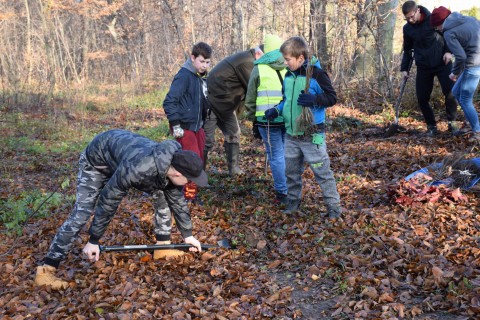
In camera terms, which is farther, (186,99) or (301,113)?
(186,99)

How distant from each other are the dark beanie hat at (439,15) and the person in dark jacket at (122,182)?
5.44 metres

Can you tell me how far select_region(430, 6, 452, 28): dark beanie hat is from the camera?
7113mm

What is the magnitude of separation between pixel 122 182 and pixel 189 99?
2393 millimetres

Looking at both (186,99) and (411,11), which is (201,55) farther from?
(411,11)

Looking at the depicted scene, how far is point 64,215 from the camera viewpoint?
19.8ft

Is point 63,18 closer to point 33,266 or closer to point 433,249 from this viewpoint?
point 33,266

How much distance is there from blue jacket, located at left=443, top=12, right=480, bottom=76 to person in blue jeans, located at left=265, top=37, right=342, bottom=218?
3105 millimetres

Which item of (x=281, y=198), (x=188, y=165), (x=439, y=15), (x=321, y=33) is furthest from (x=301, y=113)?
(x=321, y=33)

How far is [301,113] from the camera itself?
16.1 ft

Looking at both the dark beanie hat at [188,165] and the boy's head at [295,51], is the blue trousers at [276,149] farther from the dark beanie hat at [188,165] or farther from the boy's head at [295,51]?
the dark beanie hat at [188,165]

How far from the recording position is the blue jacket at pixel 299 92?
188 inches

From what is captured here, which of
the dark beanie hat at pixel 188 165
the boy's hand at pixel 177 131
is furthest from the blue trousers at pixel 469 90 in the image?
the dark beanie hat at pixel 188 165

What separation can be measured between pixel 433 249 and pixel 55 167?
742 cm

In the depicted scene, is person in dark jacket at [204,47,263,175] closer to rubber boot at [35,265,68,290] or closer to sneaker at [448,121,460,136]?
rubber boot at [35,265,68,290]
